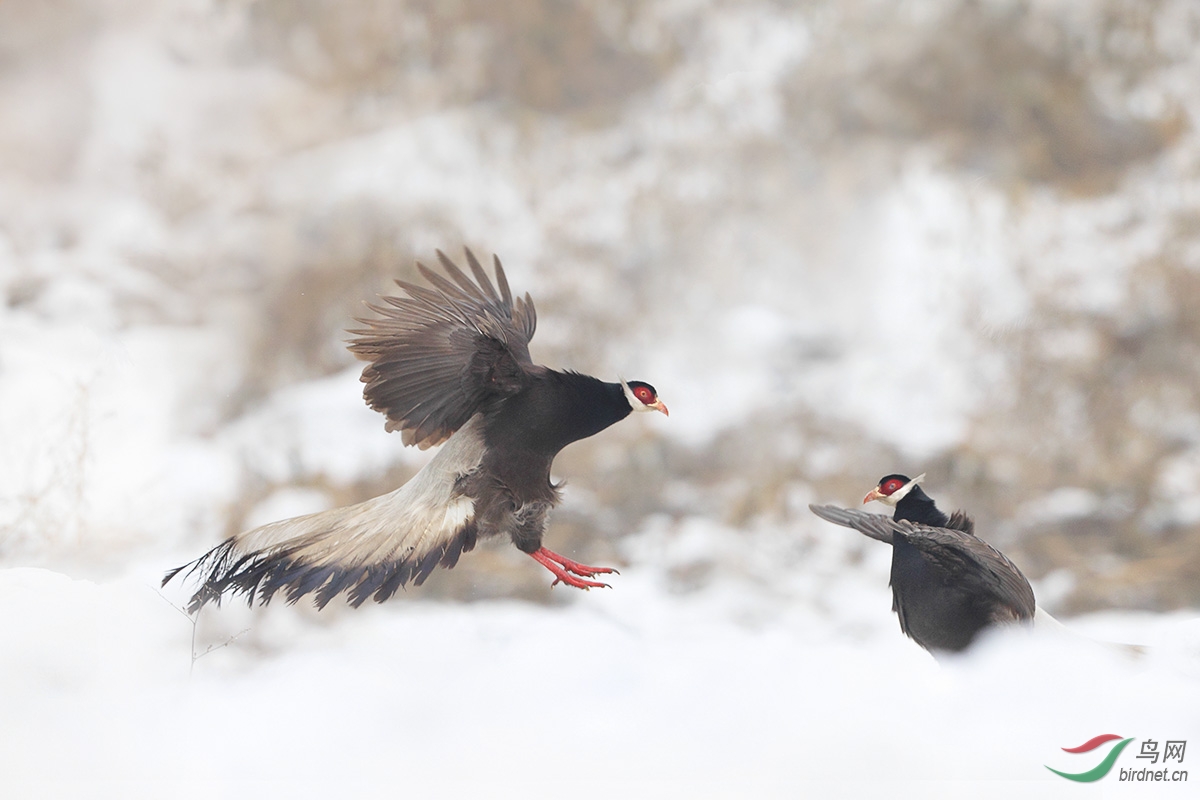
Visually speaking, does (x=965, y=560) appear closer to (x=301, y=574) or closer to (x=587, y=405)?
(x=587, y=405)

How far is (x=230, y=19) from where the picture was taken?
2055mm

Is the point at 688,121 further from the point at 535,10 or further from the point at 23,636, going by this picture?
the point at 23,636

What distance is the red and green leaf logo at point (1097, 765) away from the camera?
1257 millimetres

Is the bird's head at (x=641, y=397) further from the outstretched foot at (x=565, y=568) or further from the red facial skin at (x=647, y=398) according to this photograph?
the outstretched foot at (x=565, y=568)

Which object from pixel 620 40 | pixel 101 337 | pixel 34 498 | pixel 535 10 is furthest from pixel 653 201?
pixel 34 498

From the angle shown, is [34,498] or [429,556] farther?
[34,498]

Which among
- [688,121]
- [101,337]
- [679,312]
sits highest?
[688,121]


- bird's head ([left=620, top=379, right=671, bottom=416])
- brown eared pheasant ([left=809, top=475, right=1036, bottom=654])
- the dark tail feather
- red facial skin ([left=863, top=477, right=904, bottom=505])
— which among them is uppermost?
red facial skin ([left=863, top=477, right=904, bottom=505])

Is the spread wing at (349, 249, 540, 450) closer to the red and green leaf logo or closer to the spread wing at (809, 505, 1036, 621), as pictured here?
the spread wing at (809, 505, 1036, 621)

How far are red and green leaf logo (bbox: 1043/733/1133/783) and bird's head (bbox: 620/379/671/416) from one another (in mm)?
692

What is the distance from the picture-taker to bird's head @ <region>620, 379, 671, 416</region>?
1231 millimetres

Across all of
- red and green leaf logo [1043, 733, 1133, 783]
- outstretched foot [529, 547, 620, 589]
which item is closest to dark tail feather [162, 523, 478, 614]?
outstretched foot [529, 547, 620, 589]

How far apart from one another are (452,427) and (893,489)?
59 centimetres

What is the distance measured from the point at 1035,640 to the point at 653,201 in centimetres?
124
